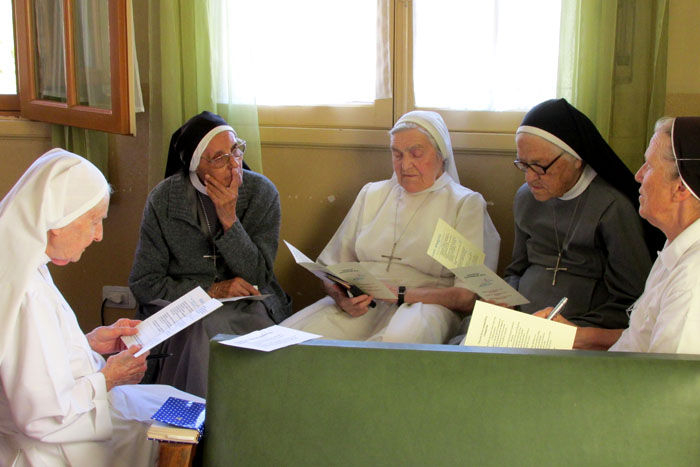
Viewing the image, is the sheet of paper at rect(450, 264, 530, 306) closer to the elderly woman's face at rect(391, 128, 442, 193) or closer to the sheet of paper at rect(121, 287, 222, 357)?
the elderly woman's face at rect(391, 128, 442, 193)

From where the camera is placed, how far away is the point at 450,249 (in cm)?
252

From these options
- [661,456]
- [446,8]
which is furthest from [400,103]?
[661,456]

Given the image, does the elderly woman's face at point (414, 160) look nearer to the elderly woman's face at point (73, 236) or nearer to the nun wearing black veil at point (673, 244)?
the nun wearing black veil at point (673, 244)

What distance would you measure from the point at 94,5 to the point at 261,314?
5.69ft

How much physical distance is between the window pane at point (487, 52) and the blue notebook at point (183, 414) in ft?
6.95

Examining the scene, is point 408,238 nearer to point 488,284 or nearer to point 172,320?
point 488,284

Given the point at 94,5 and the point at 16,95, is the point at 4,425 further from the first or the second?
the point at 16,95

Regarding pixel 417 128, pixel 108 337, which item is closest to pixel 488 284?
pixel 417 128

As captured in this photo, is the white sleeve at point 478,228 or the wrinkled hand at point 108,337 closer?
the wrinkled hand at point 108,337

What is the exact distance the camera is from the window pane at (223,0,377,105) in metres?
3.41

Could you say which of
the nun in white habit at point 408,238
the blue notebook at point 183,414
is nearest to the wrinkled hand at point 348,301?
the nun in white habit at point 408,238

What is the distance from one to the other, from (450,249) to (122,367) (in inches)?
46.1

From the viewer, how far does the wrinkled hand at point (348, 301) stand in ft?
9.27

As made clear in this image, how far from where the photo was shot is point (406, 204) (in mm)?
3113
